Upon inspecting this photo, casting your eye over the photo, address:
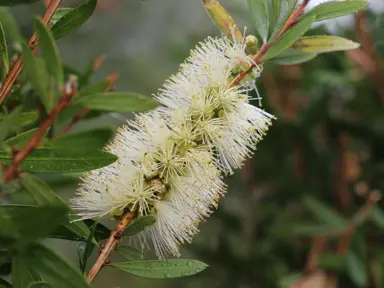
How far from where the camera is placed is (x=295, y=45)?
486 millimetres

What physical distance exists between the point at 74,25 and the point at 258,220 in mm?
848

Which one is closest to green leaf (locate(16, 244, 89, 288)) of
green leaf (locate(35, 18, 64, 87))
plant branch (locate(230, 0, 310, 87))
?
green leaf (locate(35, 18, 64, 87))

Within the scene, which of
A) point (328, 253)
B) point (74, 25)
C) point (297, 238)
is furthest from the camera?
point (297, 238)

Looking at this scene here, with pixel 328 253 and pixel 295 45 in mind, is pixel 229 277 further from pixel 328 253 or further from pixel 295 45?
pixel 295 45

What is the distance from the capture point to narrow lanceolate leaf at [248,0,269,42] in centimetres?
48

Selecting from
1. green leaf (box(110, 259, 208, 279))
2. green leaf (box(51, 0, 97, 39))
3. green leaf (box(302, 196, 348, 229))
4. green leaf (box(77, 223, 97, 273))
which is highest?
green leaf (box(51, 0, 97, 39))

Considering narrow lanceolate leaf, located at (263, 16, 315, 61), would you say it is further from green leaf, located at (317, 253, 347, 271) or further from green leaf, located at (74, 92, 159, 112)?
green leaf, located at (317, 253, 347, 271)

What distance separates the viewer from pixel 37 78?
0.31 meters

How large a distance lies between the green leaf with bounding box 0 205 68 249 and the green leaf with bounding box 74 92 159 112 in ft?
0.21

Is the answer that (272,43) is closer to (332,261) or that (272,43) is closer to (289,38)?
(289,38)

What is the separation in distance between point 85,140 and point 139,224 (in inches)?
5.0

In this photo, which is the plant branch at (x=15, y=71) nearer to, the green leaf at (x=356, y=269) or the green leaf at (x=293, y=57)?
the green leaf at (x=293, y=57)

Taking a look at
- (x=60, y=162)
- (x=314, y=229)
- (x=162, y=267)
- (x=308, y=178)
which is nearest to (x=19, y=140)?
(x=60, y=162)

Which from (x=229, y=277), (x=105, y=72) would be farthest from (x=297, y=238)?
(x=105, y=72)
